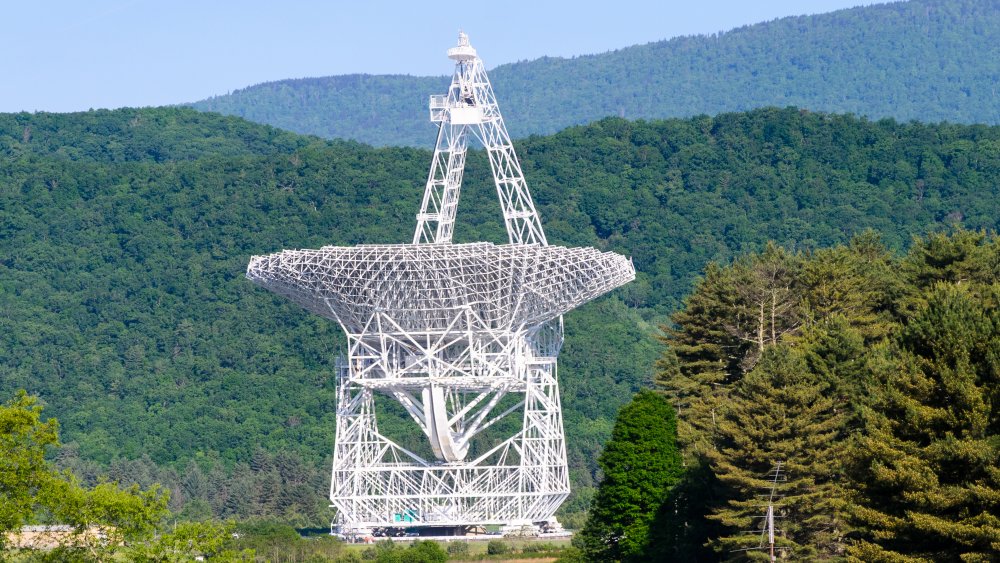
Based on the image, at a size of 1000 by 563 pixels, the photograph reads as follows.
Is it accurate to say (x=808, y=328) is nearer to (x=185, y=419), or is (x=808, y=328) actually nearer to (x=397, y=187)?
(x=185, y=419)

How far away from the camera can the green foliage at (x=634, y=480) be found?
2328 inches

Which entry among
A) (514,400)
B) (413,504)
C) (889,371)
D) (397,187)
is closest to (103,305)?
(397,187)

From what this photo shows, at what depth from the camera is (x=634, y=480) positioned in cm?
5950

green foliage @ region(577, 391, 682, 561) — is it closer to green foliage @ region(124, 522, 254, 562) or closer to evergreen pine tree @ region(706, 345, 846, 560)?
evergreen pine tree @ region(706, 345, 846, 560)

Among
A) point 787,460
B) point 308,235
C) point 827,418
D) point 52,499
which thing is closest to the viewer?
point 52,499

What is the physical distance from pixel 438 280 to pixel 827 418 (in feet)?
70.2

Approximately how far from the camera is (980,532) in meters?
36.9

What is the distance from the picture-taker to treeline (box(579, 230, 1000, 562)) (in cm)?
3847

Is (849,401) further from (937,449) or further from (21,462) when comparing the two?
(21,462)

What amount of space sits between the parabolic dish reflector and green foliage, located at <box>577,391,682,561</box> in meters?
10.1

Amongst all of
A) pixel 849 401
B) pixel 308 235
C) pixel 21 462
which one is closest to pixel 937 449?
pixel 849 401

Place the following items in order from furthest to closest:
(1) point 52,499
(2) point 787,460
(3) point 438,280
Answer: (3) point 438,280, (2) point 787,460, (1) point 52,499

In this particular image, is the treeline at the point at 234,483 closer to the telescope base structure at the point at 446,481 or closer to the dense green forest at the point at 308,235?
the dense green forest at the point at 308,235

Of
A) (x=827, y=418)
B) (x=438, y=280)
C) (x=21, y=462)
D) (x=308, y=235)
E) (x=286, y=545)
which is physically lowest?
(x=286, y=545)
